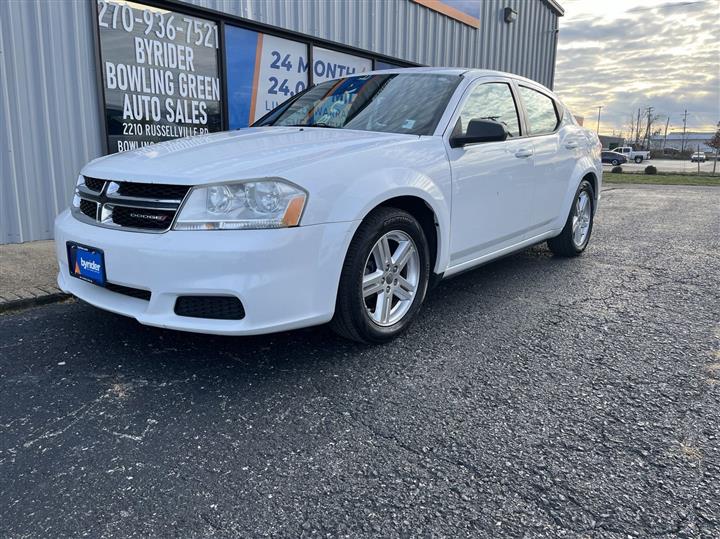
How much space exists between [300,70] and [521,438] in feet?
22.3

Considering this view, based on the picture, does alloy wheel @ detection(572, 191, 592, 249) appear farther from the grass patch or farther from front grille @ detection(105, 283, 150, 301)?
the grass patch

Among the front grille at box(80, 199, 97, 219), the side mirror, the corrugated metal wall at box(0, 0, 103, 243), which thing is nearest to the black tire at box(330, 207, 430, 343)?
the side mirror

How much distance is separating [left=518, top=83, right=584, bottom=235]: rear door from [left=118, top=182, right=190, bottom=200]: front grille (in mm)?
2794

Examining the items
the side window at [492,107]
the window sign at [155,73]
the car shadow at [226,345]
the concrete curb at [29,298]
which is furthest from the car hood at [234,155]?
the window sign at [155,73]

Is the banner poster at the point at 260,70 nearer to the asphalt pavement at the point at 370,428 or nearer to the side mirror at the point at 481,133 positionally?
the asphalt pavement at the point at 370,428

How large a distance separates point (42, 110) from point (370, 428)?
4.89 meters

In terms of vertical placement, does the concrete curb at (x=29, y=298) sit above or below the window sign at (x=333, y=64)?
below

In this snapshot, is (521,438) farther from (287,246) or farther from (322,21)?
(322,21)

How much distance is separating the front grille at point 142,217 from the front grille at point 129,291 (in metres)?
0.30

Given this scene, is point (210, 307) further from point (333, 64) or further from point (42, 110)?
point (333, 64)

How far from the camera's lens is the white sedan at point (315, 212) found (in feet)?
8.38

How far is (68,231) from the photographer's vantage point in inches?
119

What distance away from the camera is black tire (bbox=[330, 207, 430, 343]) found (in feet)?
9.36

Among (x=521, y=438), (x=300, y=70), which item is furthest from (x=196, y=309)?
(x=300, y=70)
